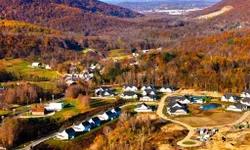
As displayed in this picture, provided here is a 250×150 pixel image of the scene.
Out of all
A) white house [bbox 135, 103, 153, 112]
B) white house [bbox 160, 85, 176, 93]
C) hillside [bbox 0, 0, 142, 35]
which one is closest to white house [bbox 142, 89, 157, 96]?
white house [bbox 160, 85, 176, 93]

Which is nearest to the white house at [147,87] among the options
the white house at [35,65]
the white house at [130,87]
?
the white house at [130,87]

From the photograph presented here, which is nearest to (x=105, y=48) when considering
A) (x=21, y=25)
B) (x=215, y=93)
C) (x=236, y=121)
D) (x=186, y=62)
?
(x=21, y=25)

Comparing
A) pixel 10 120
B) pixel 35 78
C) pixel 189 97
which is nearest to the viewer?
pixel 10 120

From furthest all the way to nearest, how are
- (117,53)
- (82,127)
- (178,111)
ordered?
(117,53) → (178,111) → (82,127)

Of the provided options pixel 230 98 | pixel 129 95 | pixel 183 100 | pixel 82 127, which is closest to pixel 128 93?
pixel 129 95

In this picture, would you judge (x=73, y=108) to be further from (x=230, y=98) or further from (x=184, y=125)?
(x=230, y=98)

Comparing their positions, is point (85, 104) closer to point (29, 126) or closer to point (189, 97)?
point (29, 126)
